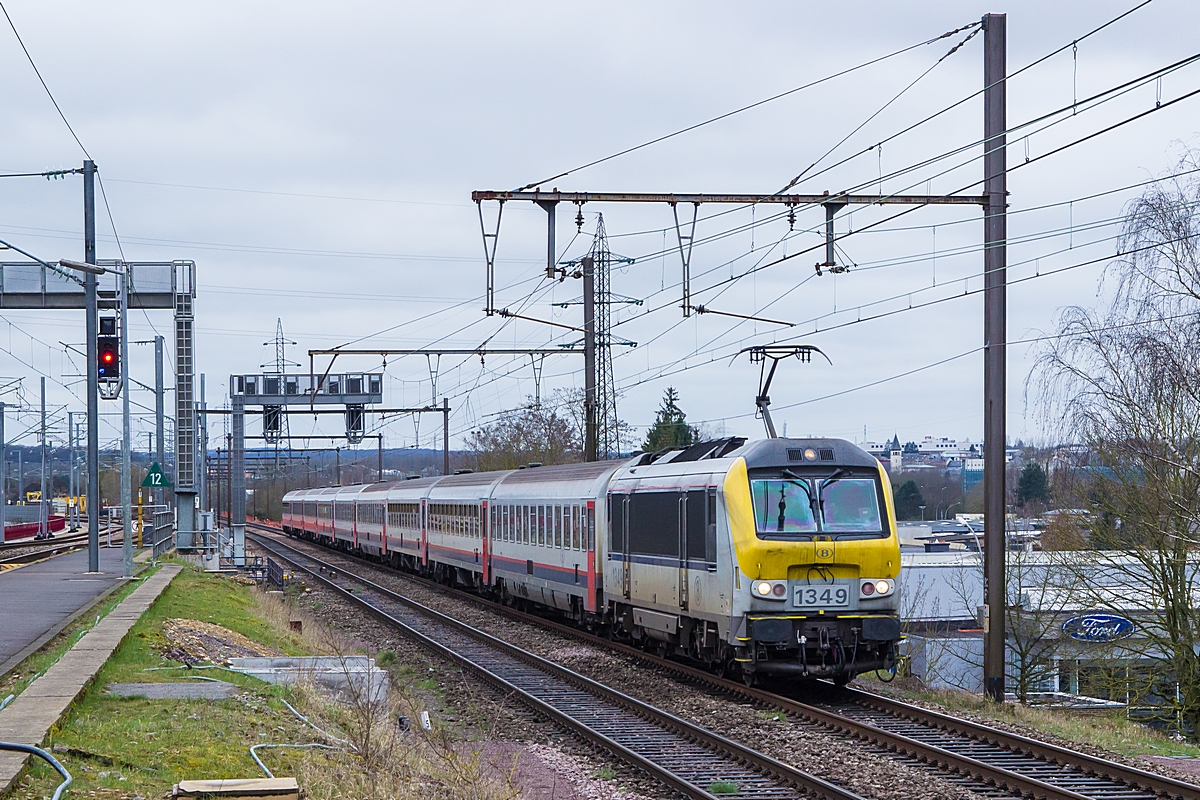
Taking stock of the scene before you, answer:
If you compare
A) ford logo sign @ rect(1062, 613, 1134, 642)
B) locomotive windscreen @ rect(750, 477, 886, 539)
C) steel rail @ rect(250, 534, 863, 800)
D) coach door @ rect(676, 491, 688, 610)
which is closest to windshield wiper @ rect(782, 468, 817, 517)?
locomotive windscreen @ rect(750, 477, 886, 539)

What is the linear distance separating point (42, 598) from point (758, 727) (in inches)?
530

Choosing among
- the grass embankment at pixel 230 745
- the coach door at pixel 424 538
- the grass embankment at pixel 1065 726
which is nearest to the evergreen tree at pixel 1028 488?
the coach door at pixel 424 538

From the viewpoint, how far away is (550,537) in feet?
80.8

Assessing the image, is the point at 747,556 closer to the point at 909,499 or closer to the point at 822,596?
the point at 822,596

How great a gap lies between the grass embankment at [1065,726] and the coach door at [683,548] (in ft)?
9.37

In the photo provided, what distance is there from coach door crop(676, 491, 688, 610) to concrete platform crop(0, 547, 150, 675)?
757cm

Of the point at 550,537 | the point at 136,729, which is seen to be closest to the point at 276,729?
the point at 136,729

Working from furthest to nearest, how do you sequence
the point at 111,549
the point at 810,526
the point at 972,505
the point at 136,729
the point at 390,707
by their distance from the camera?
1. the point at 972,505
2. the point at 111,549
3. the point at 810,526
4. the point at 390,707
5. the point at 136,729

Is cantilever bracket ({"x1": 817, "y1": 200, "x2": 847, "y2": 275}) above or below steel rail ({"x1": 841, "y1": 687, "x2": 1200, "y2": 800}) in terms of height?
above

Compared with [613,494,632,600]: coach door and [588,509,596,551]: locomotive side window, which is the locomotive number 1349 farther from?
[588,509,596,551]: locomotive side window

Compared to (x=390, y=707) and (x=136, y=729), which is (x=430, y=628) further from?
(x=136, y=729)

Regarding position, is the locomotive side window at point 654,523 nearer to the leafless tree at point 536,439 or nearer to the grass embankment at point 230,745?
the grass embankment at point 230,745

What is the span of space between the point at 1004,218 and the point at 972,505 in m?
68.9

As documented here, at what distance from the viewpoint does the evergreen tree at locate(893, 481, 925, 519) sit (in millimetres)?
107500
